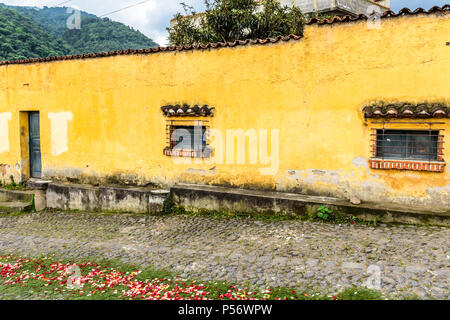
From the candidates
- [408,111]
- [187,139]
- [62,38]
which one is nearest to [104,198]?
[187,139]

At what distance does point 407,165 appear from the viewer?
6.12 m

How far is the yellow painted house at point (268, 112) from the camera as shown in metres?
A: 6.05

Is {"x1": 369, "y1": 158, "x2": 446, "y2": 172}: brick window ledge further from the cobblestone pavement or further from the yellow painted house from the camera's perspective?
the cobblestone pavement

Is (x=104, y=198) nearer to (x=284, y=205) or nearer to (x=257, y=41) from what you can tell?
(x=284, y=205)

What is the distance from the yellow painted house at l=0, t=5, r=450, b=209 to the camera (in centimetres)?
605

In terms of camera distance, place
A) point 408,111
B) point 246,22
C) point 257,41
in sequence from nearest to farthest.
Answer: point 408,111 < point 257,41 < point 246,22

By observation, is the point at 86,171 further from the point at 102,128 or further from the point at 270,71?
the point at 270,71

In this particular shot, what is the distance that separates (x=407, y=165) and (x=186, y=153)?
456 cm

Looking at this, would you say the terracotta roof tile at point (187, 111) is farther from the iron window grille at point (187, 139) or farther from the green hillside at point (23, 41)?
the green hillside at point (23, 41)

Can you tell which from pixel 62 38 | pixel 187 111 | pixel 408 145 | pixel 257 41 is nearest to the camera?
pixel 408 145

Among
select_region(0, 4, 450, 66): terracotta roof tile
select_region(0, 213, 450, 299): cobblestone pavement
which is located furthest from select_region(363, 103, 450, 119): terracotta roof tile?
select_region(0, 213, 450, 299): cobblestone pavement

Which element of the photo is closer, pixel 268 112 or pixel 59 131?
pixel 268 112

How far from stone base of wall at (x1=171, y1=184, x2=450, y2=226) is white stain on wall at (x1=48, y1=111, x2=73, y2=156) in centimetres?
388

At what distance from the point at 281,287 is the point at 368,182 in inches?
125
